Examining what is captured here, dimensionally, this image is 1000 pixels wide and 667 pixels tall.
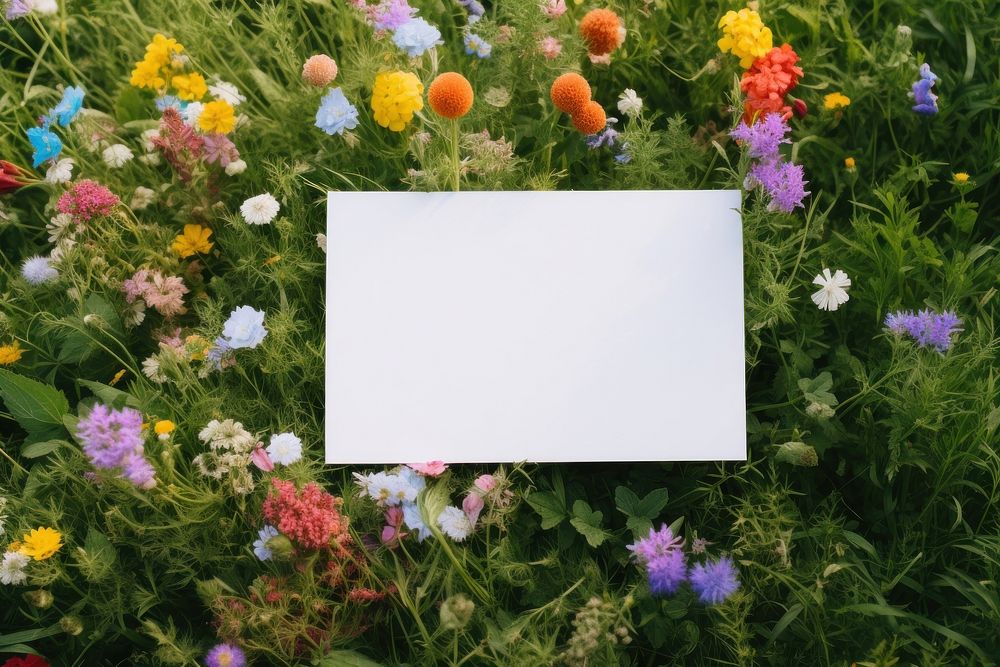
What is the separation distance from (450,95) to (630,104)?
0.42 m

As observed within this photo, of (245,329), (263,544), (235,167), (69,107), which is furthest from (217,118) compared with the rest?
(263,544)

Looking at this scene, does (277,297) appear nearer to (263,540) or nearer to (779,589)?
(263,540)

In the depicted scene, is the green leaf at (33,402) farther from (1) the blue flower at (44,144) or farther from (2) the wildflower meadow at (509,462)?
(1) the blue flower at (44,144)

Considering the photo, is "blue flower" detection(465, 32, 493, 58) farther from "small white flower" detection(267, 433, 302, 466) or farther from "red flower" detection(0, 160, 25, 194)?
"red flower" detection(0, 160, 25, 194)

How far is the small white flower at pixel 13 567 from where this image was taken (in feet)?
4.54

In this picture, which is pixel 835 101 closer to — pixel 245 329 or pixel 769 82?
pixel 769 82

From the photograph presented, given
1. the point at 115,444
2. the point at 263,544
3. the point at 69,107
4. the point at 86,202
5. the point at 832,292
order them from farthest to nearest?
the point at 69,107
the point at 86,202
the point at 832,292
the point at 263,544
the point at 115,444

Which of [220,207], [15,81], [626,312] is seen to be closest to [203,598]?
[220,207]

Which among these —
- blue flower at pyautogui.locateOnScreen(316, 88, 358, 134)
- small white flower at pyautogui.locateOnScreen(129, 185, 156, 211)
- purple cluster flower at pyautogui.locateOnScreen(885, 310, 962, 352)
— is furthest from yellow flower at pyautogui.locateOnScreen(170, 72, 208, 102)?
purple cluster flower at pyautogui.locateOnScreen(885, 310, 962, 352)

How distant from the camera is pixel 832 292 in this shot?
1.47 m

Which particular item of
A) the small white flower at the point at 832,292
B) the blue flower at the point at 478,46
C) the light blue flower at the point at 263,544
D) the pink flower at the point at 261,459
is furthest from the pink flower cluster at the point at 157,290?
the small white flower at the point at 832,292

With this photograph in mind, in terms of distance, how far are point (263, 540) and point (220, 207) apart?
69 cm

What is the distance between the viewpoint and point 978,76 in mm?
1751

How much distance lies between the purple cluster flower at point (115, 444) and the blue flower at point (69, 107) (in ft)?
2.44
